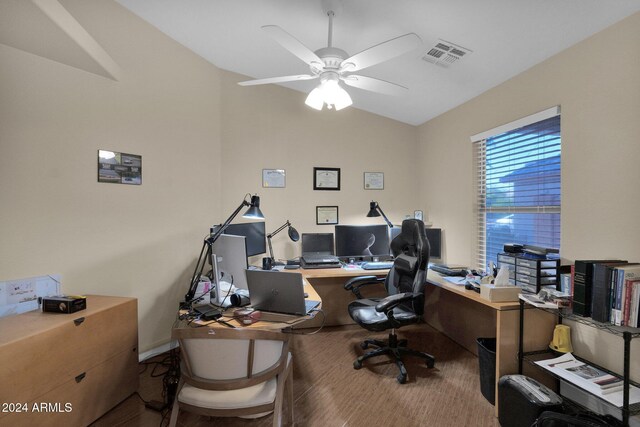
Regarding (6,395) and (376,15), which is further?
(376,15)

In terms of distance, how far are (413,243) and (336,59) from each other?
1658 millimetres

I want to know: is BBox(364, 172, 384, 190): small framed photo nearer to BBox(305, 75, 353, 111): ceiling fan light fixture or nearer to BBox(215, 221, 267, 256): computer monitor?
BBox(215, 221, 267, 256): computer monitor

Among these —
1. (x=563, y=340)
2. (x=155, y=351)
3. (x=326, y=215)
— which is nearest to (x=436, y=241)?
(x=326, y=215)

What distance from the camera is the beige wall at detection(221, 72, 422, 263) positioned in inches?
135

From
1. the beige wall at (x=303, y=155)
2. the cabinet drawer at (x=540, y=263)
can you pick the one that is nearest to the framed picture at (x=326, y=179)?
the beige wall at (x=303, y=155)

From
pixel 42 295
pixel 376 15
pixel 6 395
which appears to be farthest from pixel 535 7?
pixel 42 295

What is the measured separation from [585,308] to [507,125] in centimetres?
159

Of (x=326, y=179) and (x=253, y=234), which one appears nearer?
(x=253, y=234)

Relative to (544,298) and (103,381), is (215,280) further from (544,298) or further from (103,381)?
(544,298)

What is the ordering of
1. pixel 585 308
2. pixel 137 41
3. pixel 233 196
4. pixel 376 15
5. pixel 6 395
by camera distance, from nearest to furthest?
pixel 6 395
pixel 585 308
pixel 376 15
pixel 137 41
pixel 233 196

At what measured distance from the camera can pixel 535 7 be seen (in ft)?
5.81

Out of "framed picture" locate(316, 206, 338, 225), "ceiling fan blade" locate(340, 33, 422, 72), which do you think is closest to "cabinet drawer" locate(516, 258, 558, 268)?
"ceiling fan blade" locate(340, 33, 422, 72)

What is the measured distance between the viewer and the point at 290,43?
5.95ft

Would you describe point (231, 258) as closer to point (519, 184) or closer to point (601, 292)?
point (601, 292)
